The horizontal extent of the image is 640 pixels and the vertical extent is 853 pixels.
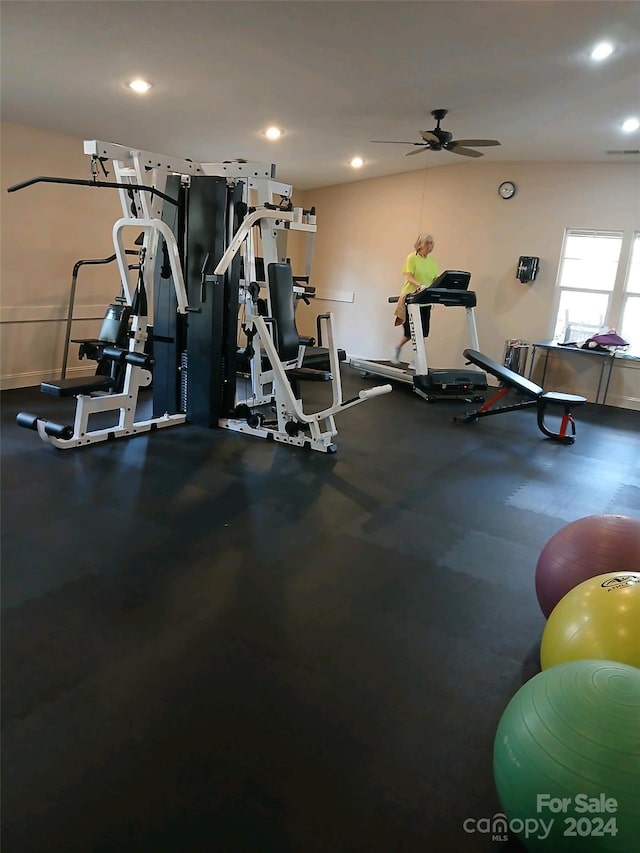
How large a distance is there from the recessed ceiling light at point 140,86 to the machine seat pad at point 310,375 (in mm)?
2060

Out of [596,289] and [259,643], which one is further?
[596,289]

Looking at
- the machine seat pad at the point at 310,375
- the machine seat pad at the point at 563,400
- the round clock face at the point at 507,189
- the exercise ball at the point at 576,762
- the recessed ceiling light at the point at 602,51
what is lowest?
the exercise ball at the point at 576,762

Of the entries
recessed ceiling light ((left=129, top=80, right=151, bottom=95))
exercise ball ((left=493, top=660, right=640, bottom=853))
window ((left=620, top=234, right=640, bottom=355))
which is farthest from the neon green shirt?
exercise ball ((left=493, top=660, right=640, bottom=853))

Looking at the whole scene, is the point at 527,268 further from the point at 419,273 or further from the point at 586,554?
the point at 586,554

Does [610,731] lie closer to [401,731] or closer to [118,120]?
[401,731]

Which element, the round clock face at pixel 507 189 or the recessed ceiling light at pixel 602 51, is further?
the round clock face at pixel 507 189

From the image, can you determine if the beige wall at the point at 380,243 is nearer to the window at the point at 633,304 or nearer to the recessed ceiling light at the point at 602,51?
the window at the point at 633,304

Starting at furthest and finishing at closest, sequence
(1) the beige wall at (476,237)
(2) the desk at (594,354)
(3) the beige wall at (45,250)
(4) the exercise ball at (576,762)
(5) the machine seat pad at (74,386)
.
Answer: (1) the beige wall at (476,237), (2) the desk at (594,354), (3) the beige wall at (45,250), (5) the machine seat pad at (74,386), (4) the exercise ball at (576,762)

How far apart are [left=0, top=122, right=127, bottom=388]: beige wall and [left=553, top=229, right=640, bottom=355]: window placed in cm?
495

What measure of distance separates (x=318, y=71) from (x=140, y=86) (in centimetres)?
116

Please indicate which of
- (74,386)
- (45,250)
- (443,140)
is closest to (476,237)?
(443,140)

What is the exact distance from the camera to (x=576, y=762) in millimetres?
1122

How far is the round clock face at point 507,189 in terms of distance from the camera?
261 inches

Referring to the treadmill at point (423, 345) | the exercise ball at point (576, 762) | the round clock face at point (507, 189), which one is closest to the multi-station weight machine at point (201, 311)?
the treadmill at point (423, 345)
